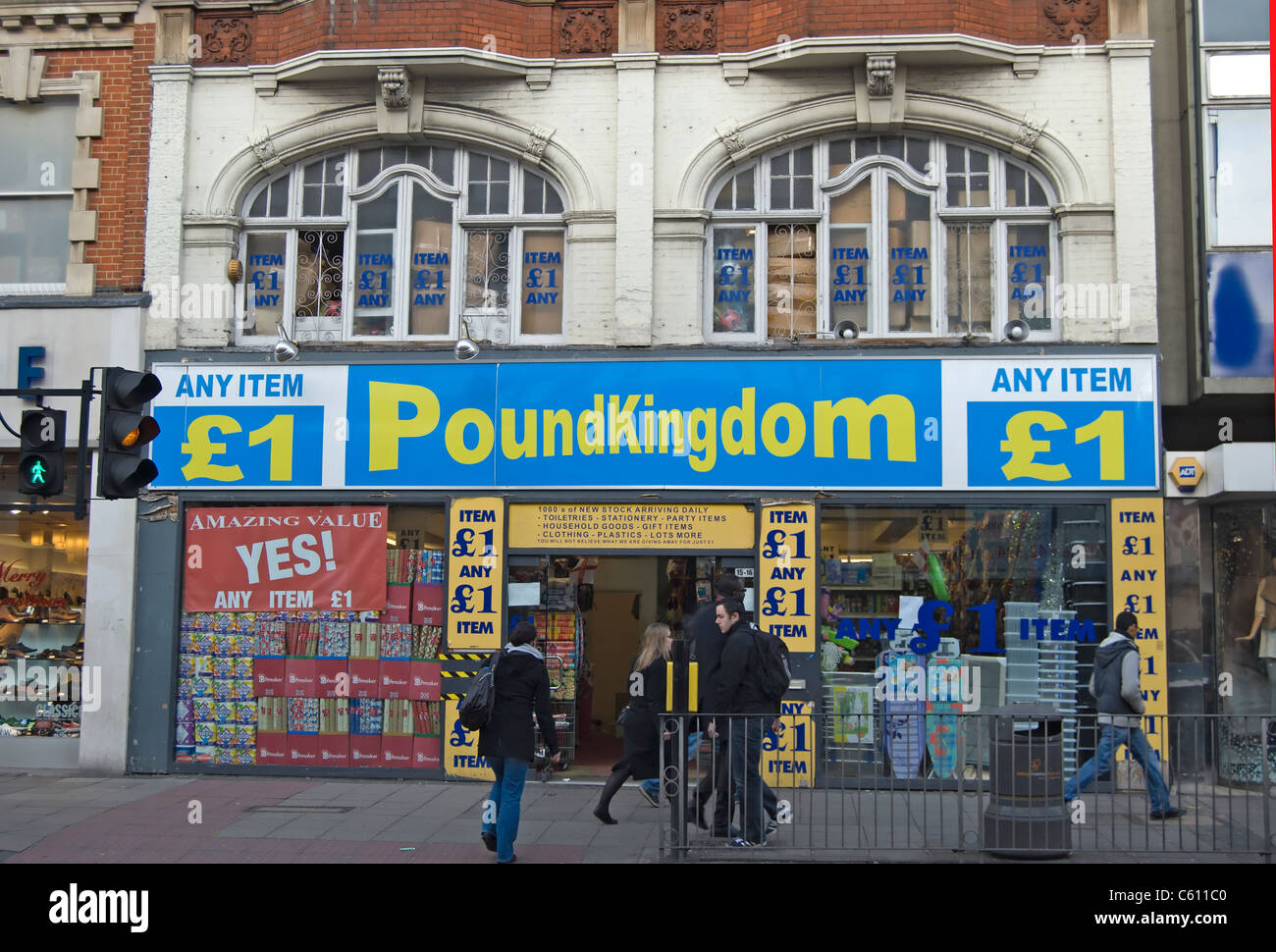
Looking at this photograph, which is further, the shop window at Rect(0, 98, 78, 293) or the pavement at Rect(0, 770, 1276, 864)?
the shop window at Rect(0, 98, 78, 293)

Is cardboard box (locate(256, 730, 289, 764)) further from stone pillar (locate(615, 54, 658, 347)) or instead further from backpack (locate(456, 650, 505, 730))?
stone pillar (locate(615, 54, 658, 347))

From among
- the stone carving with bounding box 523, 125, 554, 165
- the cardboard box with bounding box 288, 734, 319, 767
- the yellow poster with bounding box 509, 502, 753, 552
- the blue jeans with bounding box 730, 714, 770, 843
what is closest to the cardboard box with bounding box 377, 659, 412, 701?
the cardboard box with bounding box 288, 734, 319, 767

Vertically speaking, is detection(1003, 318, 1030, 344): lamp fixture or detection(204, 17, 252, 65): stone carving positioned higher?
detection(204, 17, 252, 65): stone carving

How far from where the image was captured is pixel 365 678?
515 inches

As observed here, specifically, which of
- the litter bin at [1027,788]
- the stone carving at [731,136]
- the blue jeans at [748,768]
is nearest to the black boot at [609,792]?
the blue jeans at [748,768]

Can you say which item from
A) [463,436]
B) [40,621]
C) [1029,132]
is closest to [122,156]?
[463,436]

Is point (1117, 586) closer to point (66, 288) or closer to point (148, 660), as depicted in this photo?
point (148, 660)

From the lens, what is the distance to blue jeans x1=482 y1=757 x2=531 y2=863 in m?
8.90

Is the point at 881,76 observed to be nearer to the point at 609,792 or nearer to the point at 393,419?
the point at 393,419

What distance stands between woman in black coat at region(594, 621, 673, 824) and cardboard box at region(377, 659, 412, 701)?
3.20 meters

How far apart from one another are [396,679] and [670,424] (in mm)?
3969

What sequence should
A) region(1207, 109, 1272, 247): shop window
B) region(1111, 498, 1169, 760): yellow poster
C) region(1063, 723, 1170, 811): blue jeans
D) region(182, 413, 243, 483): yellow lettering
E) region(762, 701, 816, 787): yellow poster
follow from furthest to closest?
region(182, 413, 243, 483): yellow lettering, region(1207, 109, 1272, 247): shop window, region(1111, 498, 1169, 760): yellow poster, region(762, 701, 816, 787): yellow poster, region(1063, 723, 1170, 811): blue jeans

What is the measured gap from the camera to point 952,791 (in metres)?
9.45
